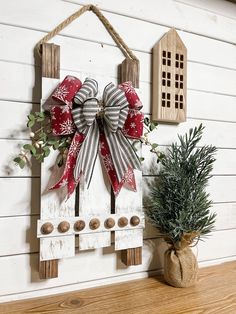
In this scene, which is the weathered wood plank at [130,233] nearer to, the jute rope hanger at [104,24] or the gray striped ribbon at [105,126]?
the gray striped ribbon at [105,126]

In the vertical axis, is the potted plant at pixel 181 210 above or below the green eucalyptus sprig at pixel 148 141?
below

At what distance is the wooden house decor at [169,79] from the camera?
943mm

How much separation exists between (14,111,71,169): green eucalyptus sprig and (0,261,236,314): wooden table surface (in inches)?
14.9

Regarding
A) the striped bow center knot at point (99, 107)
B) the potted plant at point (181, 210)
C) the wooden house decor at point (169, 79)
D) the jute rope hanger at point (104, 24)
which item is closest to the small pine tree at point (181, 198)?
the potted plant at point (181, 210)

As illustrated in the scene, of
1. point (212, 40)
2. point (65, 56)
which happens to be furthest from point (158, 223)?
point (212, 40)

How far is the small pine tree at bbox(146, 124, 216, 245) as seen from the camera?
0.86 m

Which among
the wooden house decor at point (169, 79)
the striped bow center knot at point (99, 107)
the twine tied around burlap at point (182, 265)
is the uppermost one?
the wooden house decor at point (169, 79)

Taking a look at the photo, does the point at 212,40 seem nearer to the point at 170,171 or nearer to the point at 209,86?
the point at 209,86

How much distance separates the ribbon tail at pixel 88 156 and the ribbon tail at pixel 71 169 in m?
0.02

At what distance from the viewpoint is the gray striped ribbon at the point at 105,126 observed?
761mm

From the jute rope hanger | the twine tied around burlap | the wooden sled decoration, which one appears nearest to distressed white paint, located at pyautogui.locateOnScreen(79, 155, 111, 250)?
the wooden sled decoration

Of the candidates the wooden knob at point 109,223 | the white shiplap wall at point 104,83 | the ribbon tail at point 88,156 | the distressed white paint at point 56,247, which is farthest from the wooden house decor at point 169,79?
the distressed white paint at point 56,247

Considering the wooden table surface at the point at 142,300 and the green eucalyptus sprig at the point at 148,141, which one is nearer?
the wooden table surface at the point at 142,300

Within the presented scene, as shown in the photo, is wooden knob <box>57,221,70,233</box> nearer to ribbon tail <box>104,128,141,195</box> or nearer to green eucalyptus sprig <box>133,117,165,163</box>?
ribbon tail <box>104,128,141,195</box>
